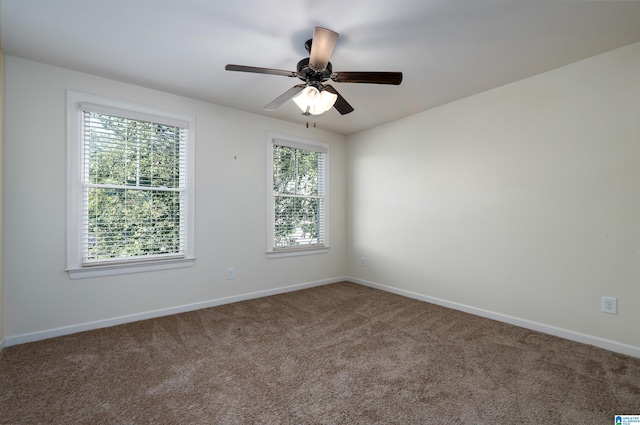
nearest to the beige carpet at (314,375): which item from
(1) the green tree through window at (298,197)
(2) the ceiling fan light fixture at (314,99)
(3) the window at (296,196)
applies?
(3) the window at (296,196)

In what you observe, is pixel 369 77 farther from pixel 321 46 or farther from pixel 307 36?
pixel 307 36

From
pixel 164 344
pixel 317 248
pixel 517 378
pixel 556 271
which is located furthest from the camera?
pixel 317 248

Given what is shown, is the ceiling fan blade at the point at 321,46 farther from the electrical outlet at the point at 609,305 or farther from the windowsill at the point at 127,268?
the electrical outlet at the point at 609,305

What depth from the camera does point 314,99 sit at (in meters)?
2.35

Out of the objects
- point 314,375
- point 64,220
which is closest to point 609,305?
point 314,375

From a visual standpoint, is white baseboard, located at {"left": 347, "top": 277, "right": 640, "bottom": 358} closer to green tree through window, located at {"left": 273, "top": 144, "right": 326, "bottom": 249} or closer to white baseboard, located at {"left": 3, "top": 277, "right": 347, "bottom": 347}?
green tree through window, located at {"left": 273, "top": 144, "right": 326, "bottom": 249}

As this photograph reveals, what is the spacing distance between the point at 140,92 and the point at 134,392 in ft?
9.11

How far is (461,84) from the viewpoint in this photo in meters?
3.01

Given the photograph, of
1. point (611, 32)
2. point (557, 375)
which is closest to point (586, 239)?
point (557, 375)

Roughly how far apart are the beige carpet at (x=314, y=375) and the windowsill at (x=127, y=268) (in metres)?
0.53

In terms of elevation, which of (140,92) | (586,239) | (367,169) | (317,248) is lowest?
(317,248)

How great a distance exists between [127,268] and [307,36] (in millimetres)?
2768

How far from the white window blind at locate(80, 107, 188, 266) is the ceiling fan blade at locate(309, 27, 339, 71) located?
2024 millimetres

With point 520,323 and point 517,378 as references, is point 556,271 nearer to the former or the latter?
point 520,323
